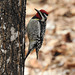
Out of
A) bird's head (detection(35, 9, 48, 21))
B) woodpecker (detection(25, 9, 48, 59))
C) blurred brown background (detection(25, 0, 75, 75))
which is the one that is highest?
bird's head (detection(35, 9, 48, 21))

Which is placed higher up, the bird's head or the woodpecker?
the bird's head

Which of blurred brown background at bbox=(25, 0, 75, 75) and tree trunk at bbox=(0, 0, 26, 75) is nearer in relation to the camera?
tree trunk at bbox=(0, 0, 26, 75)

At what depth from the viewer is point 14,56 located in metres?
1.61

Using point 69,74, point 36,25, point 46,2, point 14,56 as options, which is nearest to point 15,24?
point 14,56

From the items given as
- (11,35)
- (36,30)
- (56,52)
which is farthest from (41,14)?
(56,52)

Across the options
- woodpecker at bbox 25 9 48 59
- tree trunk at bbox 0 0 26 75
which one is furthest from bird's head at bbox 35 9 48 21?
tree trunk at bbox 0 0 26 75

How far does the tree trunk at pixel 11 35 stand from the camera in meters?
1.48

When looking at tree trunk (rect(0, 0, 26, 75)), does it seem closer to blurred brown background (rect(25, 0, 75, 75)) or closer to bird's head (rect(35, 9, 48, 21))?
bird's head (rect(35, 9, 48, 21))

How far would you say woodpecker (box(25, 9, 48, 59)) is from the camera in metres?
2.69

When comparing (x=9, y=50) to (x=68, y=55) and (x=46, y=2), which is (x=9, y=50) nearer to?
(x=68, y=55)

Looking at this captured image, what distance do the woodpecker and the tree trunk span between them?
3.35 ft

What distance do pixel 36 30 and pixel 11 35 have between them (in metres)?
1.28

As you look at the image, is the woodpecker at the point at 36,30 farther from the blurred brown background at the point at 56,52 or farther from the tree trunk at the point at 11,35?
the blurred brown background at the point at 56,52

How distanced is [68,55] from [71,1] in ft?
12.9
